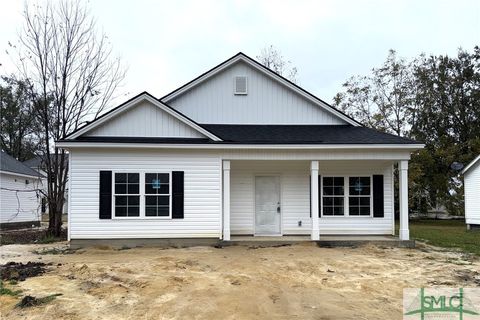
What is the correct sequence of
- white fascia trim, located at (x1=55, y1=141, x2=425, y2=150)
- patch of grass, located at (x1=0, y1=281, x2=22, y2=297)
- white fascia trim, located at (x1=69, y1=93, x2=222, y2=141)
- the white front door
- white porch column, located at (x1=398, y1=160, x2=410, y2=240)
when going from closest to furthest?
1. patch of grass, located at (x1=0, y1=281, x2=22, y2=297)
2. white fascia trim, located at (x1=55, y1=141, x2=425, y2=150)
3. white fascia trim, located at (x1=69, y1=93, x2=222, y2=141)
4. white porch column, located at (x1=398, y1=160, x2=410, y2=240)
5. the white front door

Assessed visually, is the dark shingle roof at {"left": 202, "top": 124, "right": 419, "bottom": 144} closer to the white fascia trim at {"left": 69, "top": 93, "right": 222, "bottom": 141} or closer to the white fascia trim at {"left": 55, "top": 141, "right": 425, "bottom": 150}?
the white fascia trim at {"left": 55, "top": 141, "right": 425, "bottom": 150}

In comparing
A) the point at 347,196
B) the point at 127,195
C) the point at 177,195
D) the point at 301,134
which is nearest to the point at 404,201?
the point at 347,196

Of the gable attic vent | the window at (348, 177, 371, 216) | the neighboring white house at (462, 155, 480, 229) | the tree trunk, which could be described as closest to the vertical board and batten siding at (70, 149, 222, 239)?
the gable attic vent

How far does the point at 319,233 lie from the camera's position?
1381 centimetres

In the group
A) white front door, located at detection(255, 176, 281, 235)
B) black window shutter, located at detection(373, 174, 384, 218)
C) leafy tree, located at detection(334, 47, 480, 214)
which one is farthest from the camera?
leafy tree, located at detection(334, 47, 480, 214)

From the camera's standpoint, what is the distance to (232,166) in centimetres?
1455

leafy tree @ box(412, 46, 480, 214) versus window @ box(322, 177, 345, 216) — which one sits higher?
leafy tree @ box(412, 46, 480, 214)

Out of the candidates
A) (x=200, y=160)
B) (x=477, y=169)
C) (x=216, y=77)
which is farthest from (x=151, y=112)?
(x=477, y=169)

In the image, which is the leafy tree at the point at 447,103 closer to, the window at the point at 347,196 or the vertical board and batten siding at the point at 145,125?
the window at the point at 347,196

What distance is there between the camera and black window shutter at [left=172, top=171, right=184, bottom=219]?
41.8 ft

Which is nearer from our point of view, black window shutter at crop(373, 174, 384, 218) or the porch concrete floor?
the porch concrete floor

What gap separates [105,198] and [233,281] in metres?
5.93

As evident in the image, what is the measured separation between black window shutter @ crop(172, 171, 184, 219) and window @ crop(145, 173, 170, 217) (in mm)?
167

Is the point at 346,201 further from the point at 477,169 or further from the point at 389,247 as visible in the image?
the point at 477,169
